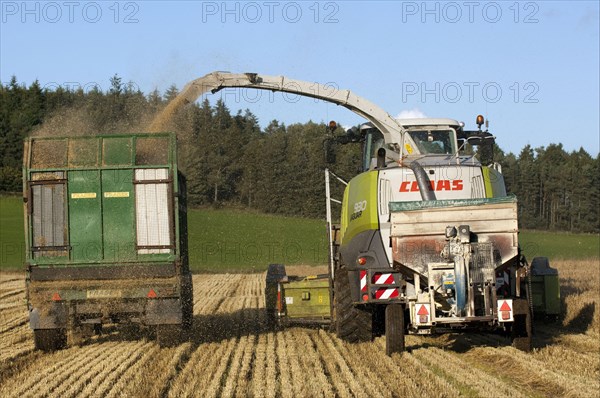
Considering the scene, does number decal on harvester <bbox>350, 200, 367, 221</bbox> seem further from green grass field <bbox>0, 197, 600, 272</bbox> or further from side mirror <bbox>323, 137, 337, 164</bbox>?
green grass field <bbox>0, 197, 600, 272</bbox>

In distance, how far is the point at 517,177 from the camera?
87.8m

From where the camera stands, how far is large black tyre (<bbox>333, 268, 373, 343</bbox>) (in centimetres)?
1170

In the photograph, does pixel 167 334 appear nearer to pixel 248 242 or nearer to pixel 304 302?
pixel 304 302

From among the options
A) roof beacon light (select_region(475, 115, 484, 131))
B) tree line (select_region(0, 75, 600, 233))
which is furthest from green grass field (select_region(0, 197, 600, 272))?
roof beacon light (select_region(475, 115, 484, 131))

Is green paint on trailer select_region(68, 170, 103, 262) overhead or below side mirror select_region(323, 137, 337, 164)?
below

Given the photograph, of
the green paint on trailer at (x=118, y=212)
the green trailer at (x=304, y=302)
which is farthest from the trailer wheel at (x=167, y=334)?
the green trailer at (x=304, y=302)

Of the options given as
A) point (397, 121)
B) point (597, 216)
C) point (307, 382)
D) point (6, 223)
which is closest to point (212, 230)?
point (6, 223)

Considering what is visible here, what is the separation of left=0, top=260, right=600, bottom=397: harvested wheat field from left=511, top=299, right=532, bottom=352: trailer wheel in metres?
0.15

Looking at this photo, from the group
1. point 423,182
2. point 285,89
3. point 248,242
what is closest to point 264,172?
point 248,242

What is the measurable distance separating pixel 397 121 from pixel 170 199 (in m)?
3.71

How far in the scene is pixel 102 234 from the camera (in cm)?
1215

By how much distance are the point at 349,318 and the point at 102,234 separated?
3750mm

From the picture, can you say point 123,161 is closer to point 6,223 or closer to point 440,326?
point 440,326

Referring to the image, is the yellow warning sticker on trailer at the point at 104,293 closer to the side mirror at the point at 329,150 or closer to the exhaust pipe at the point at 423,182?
the side mirror at the point at 329,150
